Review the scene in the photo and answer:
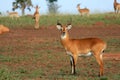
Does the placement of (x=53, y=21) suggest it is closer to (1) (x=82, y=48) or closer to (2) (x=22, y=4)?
(2) (x=22, y=4)

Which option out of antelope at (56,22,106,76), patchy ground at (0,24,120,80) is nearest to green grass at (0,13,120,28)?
patchy ground at (0,24,120,80)

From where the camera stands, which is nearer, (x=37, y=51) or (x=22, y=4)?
(x=37, y=51)

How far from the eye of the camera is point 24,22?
3819 centimetres

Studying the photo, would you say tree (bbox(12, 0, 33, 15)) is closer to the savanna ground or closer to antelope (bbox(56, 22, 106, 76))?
the savanna ground

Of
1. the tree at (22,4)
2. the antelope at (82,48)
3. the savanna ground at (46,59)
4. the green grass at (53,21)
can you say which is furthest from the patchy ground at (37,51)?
the tree at (22,4)

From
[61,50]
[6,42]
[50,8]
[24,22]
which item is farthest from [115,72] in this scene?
[50,8]

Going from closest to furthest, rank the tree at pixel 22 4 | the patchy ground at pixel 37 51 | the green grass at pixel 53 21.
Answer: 1. the patchy ground at pixel 37 51
2. the green grass at pixel 53 21
3. the tree at pixel 22 4

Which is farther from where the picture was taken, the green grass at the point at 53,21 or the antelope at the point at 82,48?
the green grass at the point at 53,21

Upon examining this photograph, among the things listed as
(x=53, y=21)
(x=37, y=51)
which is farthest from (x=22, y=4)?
(x=37, y=51)

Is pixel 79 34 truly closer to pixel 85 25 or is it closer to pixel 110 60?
pixel 85 25

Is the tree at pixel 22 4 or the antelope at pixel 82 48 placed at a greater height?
the antelope at pixel 82 48

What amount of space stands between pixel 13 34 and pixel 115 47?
410 inches

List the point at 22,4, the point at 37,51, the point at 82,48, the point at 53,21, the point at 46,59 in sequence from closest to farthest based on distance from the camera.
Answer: the point at 82,48
the point at 46,59
the point at 37,51
the point at 53,21
the point at 22,4

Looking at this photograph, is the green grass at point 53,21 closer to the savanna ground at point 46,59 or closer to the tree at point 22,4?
the savanna ground at point 46,59
